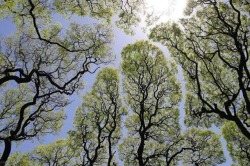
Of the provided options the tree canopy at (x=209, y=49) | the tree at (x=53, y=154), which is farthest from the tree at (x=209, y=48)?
the tree at (x=53, y=154)

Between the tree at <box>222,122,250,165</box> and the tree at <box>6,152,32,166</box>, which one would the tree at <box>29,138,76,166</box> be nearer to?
the tree at <box>6,152,32,166</box>

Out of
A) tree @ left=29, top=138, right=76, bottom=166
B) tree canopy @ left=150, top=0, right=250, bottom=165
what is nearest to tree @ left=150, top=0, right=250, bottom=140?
tree canopy @ left=150, top=0, right=250, bottom=165

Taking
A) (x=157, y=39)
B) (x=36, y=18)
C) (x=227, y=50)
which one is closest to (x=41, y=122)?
(x=36, y=18)

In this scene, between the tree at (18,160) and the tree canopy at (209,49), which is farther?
the tree at (18,160)

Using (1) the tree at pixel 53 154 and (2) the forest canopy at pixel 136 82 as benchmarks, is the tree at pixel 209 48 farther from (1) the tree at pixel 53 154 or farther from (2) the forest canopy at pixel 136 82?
(1) the tree at pixel 53 154

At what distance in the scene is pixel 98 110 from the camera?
29.2 meters

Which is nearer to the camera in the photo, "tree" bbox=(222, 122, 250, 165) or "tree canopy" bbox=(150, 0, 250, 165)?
"tree canopy" bbox=(150, 0, 250, 165)

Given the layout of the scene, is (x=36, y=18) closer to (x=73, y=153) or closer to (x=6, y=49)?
(x=6, y=49)

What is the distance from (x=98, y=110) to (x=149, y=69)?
6079 millimetres

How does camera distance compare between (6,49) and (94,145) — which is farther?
(94,145)

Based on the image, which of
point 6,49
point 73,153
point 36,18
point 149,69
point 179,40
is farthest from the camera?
point 73,153

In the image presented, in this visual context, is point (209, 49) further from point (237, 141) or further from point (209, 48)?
point (237, 141)

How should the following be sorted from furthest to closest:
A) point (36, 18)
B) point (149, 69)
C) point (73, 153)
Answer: point (73, 153)
point (149, 69)
point (36, 18)

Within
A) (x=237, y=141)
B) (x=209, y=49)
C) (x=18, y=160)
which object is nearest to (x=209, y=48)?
(x=209, y=49)
